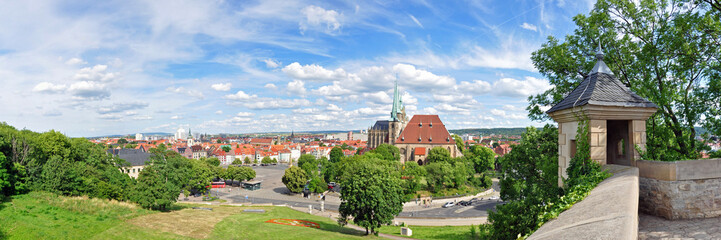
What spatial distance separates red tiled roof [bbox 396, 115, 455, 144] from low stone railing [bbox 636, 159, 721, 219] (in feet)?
251

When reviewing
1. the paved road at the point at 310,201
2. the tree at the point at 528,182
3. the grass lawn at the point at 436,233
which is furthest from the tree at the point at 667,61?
the paved road at the point at 310,201

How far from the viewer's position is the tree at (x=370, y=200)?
26.8 metres

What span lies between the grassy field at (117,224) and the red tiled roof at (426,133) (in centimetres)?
5371

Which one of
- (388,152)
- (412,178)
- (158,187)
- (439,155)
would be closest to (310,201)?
(412,178)

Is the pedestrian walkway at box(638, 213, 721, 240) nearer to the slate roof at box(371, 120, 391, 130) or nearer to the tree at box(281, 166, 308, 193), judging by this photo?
the tree at box(281, 166, 308, 193)

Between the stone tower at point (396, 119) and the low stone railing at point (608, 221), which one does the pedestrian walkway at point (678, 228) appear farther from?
the stone tower at point (396, 119)

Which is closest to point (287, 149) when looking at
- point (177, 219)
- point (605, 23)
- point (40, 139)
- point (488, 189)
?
point (488, 189)

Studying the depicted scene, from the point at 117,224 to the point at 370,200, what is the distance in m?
18.3

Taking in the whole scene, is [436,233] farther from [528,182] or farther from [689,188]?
[689,188]

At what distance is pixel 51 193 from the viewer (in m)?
32.2

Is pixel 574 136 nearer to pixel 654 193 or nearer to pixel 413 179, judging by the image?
pixel 654 193

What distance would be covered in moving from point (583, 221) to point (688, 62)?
11.9 metres

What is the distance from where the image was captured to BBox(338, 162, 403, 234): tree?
1056 inches

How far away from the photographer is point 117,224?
83.9ft
